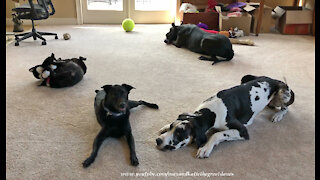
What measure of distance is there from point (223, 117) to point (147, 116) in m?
0.55

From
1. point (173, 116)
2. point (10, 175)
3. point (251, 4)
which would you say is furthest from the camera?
point (251, 4)

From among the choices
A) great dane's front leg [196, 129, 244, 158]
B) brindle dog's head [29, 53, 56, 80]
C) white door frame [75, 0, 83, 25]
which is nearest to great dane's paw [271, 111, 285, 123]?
great dane's front leg [196, 129, 244, 158]

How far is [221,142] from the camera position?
1699 mm

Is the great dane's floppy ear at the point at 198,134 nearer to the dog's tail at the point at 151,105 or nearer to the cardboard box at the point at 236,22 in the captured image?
the dog's tail at the point at 151,105

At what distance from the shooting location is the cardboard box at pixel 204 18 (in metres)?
4.70

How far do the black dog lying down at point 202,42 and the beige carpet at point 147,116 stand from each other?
0.12 m

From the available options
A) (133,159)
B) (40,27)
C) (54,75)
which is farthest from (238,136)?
(40,27)

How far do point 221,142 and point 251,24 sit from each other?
3709 millimetres

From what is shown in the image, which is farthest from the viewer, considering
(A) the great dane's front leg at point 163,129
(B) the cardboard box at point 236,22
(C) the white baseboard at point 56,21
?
(C) the white baseboard at point 56,21

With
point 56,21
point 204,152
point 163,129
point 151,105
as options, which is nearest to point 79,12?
point 56,21

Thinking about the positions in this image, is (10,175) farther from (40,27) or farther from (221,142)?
(40,27)

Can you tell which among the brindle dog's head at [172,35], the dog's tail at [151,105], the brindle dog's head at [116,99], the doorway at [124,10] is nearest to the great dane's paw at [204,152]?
the brindle dog's head at [116,99]

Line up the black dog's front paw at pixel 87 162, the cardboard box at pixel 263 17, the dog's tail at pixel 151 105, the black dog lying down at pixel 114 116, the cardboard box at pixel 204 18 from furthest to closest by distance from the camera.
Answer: the cardboard box at pixel 263 17 < the cardboard box at pixel 204 18 < the dog's tail at pixel 151 105 < the black dog lying down at pixel 114 116 < the black dog's front paw at pixel 87 162

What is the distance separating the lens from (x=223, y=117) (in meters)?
1.70
